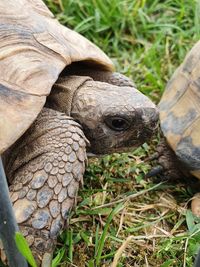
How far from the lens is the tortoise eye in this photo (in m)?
2.65

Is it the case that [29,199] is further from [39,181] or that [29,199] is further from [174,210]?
[174,210]

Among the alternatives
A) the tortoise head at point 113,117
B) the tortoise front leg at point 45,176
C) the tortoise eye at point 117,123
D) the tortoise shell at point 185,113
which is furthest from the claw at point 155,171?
the tortoise front leg at point 45,176

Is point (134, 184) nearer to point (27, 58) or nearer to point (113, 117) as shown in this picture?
point (113, 117)

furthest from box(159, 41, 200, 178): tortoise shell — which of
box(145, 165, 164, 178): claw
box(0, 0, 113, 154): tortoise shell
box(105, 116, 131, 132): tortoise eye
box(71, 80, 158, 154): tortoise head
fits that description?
box(0, 0, 113, 154): tortoise shell

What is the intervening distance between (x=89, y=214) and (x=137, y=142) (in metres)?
0.41

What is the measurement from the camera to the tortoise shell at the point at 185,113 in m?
2.86

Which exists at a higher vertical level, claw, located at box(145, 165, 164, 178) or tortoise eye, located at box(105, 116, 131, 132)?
tortoise eye, located at box(105, 116, 131, 132)

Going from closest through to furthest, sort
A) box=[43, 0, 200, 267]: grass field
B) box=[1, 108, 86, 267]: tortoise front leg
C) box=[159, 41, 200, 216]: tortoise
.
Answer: box=[1, 108, 86, 267]: tortoise front leg
box=[43, 0, 200, 267]: grass field
box=[159, 41, 200, 216]: tortoise

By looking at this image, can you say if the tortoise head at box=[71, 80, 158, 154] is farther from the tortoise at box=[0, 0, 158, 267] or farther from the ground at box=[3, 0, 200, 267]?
the ground at box=[3, 0, 200, 267]

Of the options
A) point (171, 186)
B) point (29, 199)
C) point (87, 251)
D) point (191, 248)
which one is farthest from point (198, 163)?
point (29, 199)

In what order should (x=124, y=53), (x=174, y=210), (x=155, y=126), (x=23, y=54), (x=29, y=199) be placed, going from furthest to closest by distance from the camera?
(x=124, y=53) < (x=174, y=210) < (x=155, y=126) < (x=23, y=54) < (x=29, y=199)

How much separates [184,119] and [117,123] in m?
0.50

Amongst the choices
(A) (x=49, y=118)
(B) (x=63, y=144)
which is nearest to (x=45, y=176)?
(B) (x=63, y=144)

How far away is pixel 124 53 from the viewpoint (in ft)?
13.0
